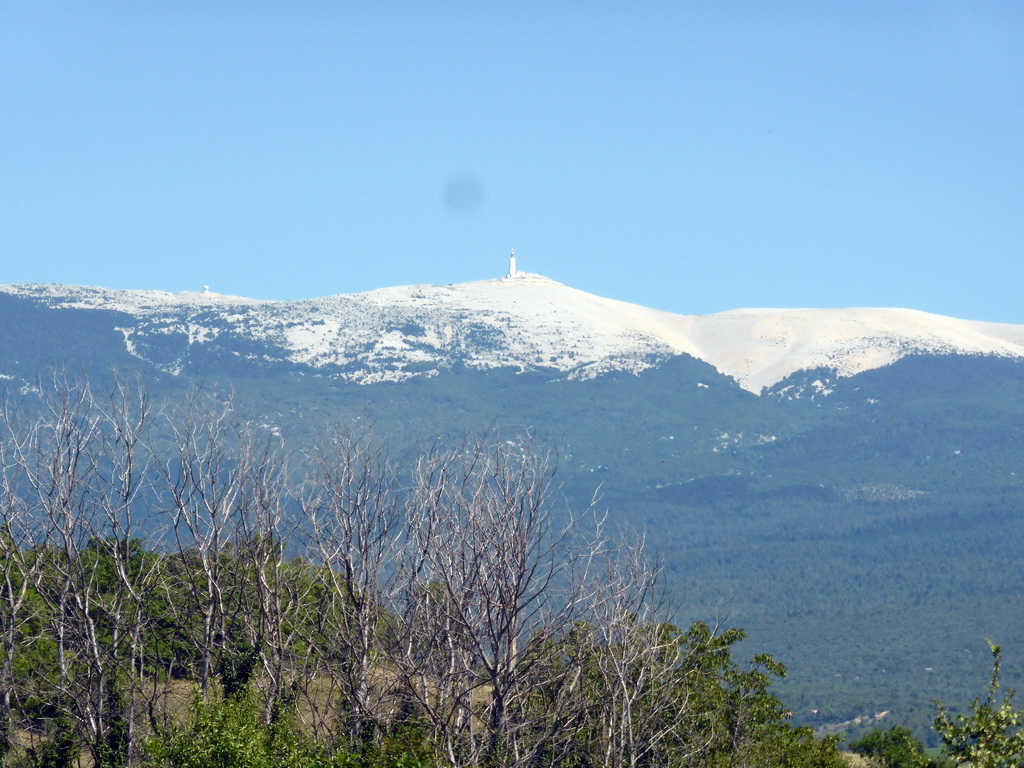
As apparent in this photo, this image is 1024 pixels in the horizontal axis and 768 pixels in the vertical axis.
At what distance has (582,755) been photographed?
1368 inches

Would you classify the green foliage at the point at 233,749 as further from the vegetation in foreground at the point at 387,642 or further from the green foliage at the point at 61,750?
the green foliage at the point at 61,750

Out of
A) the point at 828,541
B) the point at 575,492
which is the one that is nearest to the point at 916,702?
the point at 828,541

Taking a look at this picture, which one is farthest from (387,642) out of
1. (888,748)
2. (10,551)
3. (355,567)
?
(888,748)

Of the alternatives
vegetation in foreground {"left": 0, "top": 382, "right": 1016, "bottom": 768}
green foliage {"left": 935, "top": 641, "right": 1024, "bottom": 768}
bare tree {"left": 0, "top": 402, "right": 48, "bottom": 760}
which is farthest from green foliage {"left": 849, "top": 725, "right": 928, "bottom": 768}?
bare tree {"left": 0, "top": 402, "right": 48, "bottom": 760}

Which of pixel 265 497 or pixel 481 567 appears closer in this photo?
pixel 481 567

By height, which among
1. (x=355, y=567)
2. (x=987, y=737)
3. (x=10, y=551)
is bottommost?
(x=987, y=737)

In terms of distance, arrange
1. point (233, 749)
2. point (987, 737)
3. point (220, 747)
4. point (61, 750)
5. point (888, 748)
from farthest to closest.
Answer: point (888, 748), point (61, 750), point (220, 747), point (233, 749), point (987, 737)

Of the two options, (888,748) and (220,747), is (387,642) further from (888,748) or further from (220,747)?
(888,748)

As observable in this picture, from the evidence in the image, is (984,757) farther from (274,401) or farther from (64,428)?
(274,401)

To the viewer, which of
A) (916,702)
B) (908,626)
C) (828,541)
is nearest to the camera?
(916,702)

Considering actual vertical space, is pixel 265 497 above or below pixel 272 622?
above

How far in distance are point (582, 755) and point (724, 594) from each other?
114688 millimetres

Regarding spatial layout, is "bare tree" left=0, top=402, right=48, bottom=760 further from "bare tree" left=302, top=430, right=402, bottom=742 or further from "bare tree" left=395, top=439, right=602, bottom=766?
"bare tree" left=395, top=439, right=602, bottom=766

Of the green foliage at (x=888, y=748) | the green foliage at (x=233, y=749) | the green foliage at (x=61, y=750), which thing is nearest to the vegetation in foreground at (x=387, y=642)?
the green foliage at (x=61, y=750)
